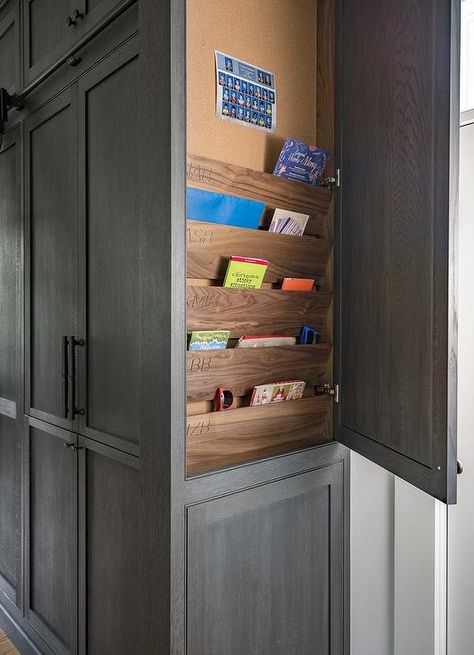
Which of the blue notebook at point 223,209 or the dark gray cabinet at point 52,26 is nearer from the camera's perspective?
the blue notebook at point 223,209

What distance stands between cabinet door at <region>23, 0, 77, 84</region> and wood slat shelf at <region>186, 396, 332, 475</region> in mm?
1186

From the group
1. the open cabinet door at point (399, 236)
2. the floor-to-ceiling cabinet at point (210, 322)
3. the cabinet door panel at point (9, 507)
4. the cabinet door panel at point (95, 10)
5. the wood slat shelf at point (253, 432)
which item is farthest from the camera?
the cabinet door panel at point (9, 507)

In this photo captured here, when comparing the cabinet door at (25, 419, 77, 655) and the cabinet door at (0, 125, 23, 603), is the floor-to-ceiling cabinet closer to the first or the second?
the cabinet door at (25, 419, 77, 655)

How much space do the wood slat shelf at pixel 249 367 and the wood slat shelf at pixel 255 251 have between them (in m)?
0.19

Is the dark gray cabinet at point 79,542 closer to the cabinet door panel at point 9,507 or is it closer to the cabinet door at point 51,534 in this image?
the cabinet door at point 51,534

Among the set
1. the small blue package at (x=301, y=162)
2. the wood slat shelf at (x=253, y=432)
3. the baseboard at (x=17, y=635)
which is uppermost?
the small blue package at (x=301, y=162)

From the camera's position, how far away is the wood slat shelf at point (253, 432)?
4.17ft

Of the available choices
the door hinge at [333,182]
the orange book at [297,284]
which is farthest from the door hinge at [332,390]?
the door hinge at [333,182]

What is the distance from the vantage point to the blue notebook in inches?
48.4

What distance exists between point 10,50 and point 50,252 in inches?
34.2

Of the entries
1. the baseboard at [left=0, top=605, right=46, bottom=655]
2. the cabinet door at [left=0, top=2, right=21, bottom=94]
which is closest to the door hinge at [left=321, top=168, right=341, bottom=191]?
the cabinet door at [left=0, top=2, right=21, bottom=94]

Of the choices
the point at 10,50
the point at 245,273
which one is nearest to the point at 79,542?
the point at 245,273

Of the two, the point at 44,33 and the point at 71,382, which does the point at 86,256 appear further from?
the point at 44,33

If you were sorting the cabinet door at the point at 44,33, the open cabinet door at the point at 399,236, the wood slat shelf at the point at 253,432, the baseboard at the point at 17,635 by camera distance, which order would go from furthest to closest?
1. the baseboard at the point at 17,635
2. the cabinet door at the point at 44,33
3. the wood slat shelf at the point at 253,432
4. the open cabinet door at the point at 399,236
